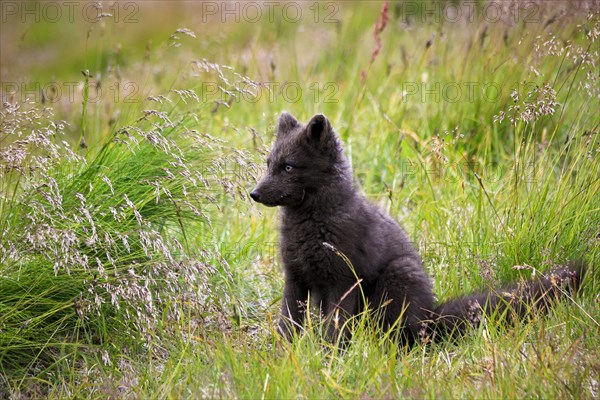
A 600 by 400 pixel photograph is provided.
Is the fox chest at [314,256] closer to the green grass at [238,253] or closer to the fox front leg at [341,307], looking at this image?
the fox front leg at [341,307]

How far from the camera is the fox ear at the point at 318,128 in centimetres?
421

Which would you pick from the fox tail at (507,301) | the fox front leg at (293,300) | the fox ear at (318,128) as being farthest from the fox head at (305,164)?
the fox tail at (507,301)

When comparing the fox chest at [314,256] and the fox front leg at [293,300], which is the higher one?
the fox chest at [314,256]

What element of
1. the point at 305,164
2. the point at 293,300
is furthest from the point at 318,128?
the point at 293,300

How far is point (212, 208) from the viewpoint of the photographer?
16.9ft

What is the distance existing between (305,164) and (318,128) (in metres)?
0.22

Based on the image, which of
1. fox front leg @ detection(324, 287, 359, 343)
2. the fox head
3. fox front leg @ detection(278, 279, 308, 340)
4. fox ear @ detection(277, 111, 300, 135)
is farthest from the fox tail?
fox ear @ detection(277, 111, 300, 135)

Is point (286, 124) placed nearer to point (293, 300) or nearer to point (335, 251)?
point (335, 251)

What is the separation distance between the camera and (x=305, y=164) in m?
4.27

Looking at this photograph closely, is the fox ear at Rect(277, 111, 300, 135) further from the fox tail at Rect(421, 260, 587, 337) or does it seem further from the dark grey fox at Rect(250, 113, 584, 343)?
the fox tail at Rect(421, 260, 587, 337)

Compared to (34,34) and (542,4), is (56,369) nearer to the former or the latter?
(542,4)

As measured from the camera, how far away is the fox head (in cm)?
421

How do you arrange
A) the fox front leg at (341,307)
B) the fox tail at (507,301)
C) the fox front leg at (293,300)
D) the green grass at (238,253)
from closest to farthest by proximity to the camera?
the green grass at (238,253)
the fox tail at (507,301)
the fox front leg at (341,307)
the fox front leg at (293,300)

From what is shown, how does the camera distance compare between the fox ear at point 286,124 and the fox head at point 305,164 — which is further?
the fox ear at point 286,124
